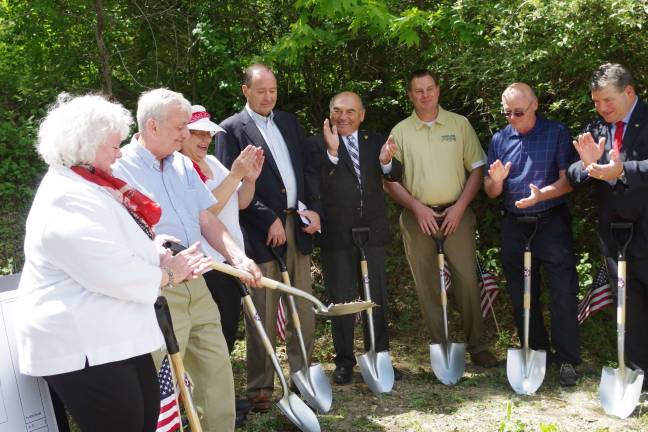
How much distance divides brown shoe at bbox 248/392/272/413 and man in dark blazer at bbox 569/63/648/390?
2.39 meters

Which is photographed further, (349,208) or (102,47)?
(102,47)

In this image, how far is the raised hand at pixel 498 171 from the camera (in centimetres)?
503

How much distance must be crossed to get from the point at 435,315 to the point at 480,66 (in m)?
1.92

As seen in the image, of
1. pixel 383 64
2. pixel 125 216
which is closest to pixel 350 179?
pixel 383 64

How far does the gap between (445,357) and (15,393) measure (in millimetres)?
3121

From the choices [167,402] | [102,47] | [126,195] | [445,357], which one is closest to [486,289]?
[445,357]

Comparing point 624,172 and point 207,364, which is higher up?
point 624,172

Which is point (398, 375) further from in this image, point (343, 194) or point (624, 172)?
point (624, 172)

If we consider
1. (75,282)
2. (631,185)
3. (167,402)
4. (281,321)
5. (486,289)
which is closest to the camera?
(75,282)

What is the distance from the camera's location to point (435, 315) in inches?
219

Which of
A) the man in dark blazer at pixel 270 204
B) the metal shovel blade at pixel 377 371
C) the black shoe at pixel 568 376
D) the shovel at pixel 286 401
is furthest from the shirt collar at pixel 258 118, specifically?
the black shoe at pixel 568 376

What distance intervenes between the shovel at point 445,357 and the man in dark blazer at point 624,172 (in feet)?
3.55

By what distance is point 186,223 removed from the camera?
3.62 meters

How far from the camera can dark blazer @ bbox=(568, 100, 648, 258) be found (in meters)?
4.46
